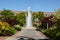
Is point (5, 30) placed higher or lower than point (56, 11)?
lower

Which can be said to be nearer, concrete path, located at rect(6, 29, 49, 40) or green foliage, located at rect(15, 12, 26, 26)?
concrete path, located at rect(6, 29, 49, 40)

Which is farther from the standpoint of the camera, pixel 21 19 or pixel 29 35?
pixel 21 19

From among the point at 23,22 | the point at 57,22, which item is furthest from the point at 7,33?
the point at 23,22

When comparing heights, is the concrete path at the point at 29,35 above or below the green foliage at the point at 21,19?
below

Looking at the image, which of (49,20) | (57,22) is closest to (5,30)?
(57,22)

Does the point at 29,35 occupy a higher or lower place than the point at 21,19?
lower

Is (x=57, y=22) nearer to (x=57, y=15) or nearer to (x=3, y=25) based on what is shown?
(x=57, y=15)

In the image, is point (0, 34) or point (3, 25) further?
point (3, 25)

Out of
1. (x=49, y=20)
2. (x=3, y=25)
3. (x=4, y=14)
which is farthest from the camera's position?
(x=4, y=14)

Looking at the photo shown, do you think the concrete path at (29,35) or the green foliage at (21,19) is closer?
the concrete path at (29,35)

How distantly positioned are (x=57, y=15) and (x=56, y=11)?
135 cm

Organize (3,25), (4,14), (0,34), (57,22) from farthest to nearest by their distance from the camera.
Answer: (4,14), (57,22), (3,25), (0,34)

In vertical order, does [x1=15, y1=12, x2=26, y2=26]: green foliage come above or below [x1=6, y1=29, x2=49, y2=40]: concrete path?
above

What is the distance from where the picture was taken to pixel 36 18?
243 feet
